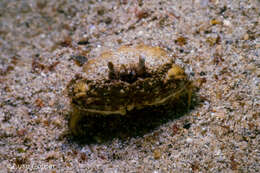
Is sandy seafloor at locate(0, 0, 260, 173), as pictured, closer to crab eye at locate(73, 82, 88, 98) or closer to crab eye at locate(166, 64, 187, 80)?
crab eye at locate(166, 64, 187, 80)

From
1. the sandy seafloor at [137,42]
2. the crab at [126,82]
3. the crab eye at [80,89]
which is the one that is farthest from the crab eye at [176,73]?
the crab eye at [80,89]

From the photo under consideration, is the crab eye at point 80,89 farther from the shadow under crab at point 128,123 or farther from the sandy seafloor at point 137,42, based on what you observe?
the shadow under crab at point 128,123

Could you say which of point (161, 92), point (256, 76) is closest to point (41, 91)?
point (161, 92)

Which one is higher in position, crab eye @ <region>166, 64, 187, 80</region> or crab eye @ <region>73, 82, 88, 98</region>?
crab eye @ <region>166, 64, 187, 80</region>

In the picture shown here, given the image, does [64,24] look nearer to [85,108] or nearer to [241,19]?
[85,108]

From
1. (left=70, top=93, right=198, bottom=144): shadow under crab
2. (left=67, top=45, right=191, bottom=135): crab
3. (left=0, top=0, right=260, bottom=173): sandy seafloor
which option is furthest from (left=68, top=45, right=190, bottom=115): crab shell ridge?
(left=0, top=0, right=260, bottom=173): sandy seafloor
